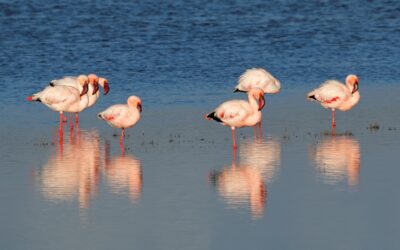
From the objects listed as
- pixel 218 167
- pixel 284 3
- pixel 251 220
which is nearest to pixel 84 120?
pixel 218 167

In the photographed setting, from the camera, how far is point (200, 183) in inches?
551

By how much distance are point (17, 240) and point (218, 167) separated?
13.8 feet

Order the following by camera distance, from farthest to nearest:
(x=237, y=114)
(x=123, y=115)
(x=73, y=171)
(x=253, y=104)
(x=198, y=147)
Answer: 1. (x=123, y=115)
2. (x=253, y=104)
3. (x=237, y=114)
4. (x=198, y=147)
5. (x=73, y=171)

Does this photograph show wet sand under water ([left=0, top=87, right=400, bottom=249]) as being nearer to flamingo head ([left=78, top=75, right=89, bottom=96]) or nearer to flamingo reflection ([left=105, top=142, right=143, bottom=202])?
flamingo reflection ([left=105, top=142, right=143, bottom=202])

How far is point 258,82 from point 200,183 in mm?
8310

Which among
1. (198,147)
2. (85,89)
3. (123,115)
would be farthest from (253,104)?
(85,89)

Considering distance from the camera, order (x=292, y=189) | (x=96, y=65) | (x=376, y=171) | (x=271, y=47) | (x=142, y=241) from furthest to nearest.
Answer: (x=271, y=47), (x=96, y=65), (x=376, y=171), (x=292, y=189), (x=142, y=241)

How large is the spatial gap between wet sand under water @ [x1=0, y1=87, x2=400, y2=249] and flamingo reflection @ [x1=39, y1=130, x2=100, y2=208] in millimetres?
14

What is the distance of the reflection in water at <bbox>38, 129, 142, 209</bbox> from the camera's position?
44.5 ft

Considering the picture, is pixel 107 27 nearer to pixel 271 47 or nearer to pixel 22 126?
pixel 271 47

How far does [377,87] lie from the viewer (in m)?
23.3

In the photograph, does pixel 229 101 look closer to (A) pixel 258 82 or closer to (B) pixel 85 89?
(B) pixel 85 89

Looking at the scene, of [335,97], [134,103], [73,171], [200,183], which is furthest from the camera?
[335,97]

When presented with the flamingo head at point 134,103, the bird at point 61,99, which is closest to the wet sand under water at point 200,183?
the bird at point 61,99
